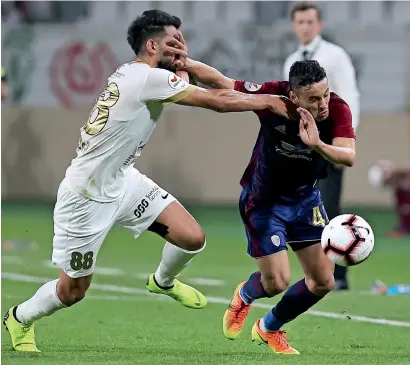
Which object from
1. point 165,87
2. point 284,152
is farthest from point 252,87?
point 165,87

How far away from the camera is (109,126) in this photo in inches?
299

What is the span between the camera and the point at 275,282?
8148mm

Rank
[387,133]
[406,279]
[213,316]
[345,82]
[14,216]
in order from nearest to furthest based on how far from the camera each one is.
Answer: [213,316] < [345,82] < [406,279] < [14,216] < [387,133]

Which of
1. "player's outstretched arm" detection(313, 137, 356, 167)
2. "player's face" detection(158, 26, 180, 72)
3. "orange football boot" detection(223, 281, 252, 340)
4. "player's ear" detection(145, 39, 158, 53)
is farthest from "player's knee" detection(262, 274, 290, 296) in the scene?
"player's ear" detection(145, 39, 158, 53)

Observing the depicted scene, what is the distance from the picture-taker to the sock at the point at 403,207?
59.3ft

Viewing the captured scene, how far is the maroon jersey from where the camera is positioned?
7762 mm

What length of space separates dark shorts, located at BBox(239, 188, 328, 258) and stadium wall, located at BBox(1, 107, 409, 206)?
1309cm

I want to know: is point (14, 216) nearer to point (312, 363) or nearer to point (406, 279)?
point (406, 279)

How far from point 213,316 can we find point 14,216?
10626 millimetres

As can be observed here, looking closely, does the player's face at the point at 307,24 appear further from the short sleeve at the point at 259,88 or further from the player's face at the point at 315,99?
the player's face at the point at 315,99

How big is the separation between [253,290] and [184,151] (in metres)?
13.4

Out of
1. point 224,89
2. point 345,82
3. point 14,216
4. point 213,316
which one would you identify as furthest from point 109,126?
point 14,216

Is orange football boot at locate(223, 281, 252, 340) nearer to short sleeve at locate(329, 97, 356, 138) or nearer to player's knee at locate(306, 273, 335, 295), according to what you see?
player's knee at locate(306, 273, 335, 295)

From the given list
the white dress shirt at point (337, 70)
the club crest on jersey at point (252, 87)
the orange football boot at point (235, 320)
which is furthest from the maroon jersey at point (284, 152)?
the white dress shirt at point (337, 70)
